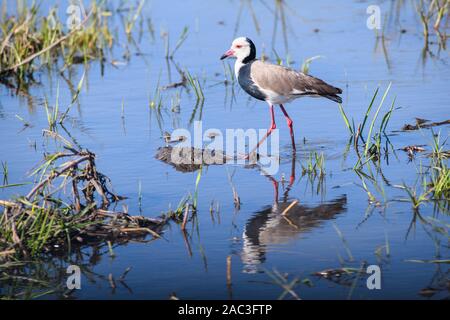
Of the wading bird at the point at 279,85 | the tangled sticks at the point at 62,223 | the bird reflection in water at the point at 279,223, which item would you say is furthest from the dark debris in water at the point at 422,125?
the tangled sticks at the point at 62,223

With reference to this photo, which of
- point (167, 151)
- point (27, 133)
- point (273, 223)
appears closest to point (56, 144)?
point (27, 133)

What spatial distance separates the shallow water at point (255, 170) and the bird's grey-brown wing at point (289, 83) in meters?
0.46

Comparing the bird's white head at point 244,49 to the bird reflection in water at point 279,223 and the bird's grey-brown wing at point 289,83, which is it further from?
the bird reflection in water at point 279,223

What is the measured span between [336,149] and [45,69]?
5886 mm

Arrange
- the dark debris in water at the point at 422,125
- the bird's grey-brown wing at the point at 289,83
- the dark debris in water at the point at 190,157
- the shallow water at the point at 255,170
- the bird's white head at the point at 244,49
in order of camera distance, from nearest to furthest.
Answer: the shallow water at the point at 255,170 → the dark debris in water at the point at 190,157 → the dark debris in water at the point at 422,125 → the bird's grey-brown wing at the point at 289,83 → the bird's white head at the point at 244,49

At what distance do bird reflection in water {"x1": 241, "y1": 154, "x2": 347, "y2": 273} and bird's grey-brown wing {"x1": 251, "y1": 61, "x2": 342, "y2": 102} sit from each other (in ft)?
7.47

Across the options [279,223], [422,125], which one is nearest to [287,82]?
[422,125]

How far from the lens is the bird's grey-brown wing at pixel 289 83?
1005cm

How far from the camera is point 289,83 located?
33.6 ft

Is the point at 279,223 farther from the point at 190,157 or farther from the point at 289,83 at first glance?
the point at 289,83

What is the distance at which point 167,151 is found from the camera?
9336mm

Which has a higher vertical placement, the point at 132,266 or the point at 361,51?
the point at 361,51
